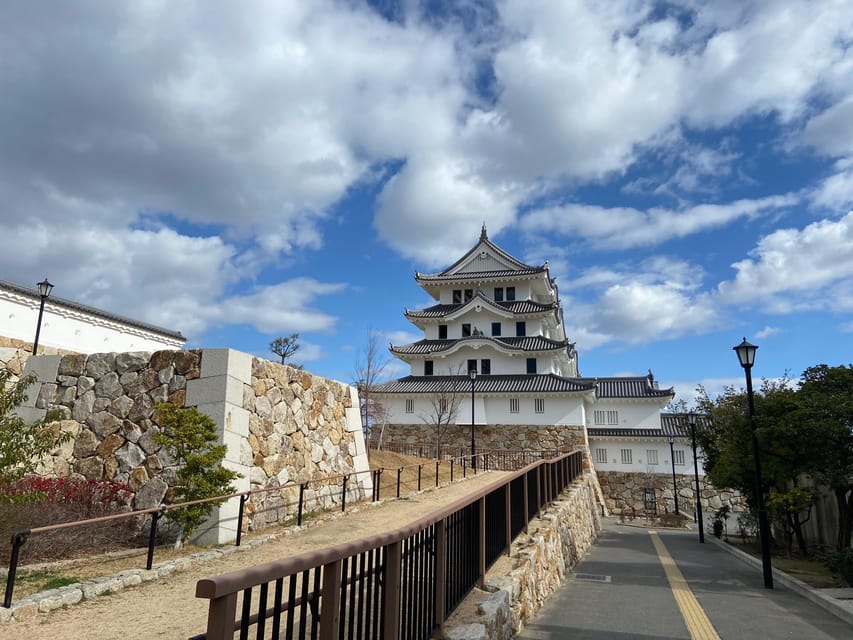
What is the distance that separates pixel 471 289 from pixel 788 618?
32.0m

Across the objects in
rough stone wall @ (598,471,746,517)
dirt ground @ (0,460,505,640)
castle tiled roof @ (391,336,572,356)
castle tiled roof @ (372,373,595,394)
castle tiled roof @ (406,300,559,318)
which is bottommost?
rough stone wall @ (598,471,746,517)

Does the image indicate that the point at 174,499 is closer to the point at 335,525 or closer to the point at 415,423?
the point at 335,525

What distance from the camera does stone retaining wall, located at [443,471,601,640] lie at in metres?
5.27

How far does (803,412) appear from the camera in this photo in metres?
13.6

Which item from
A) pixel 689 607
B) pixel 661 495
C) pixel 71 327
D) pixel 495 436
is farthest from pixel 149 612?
pixel 661 495

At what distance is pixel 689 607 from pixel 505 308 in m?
28.5

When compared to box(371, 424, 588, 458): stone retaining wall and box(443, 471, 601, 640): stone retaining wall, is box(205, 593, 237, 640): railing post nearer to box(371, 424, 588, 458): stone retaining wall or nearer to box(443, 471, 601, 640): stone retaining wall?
box(443, 471, 601, 640): stone retaining wall

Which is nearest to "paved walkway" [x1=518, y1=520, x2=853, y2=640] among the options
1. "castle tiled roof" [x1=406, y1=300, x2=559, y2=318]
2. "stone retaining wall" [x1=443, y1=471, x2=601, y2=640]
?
"stone retaining wall" [x1=443, y1=471, x2=601, y2=640]

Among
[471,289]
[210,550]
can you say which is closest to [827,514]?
[210,550]

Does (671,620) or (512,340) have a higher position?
(512,340)

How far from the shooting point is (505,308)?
37.3 m

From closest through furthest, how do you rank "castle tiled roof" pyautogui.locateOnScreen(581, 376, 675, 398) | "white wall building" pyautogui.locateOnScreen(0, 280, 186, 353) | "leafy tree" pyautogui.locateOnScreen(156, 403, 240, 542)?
"leafy tree" pyautogui.locateOnScreen(156, 403, 240, 542) → "white wall building" pyautogui.locateOnScreen(0, 280, 186, 353) → "castle tiled roof" pyautogui.locateOnScreen(581, 376, 675, 398)

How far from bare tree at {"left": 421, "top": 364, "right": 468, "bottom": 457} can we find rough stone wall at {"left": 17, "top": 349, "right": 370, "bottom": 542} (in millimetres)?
21559

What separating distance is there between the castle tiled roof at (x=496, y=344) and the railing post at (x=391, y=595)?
31.2 meters
